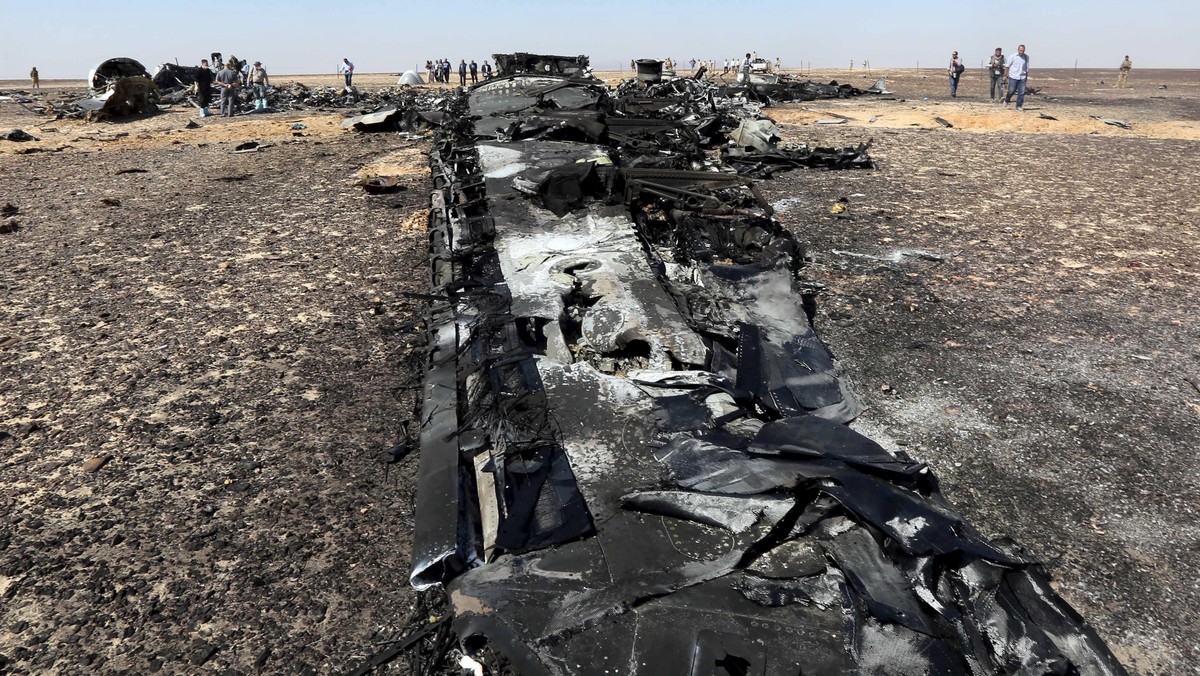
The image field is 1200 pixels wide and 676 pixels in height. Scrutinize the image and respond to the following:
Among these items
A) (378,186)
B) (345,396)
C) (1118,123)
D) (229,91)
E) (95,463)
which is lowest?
(95,463)

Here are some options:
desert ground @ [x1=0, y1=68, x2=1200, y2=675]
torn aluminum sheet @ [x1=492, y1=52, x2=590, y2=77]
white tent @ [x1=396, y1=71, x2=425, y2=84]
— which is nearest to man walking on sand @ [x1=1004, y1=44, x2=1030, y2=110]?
desert ground @ [x1=0, y1=68, x2=1200, y2=675]

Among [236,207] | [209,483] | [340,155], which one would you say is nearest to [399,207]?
[236,207]

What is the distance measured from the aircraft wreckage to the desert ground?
36cm

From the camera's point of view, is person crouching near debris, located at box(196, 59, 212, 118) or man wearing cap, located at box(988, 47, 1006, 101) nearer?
person crouching near debris, located at box(196, 59, 212, 118)

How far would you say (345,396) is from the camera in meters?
3.65

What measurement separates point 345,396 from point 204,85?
17.1 meters

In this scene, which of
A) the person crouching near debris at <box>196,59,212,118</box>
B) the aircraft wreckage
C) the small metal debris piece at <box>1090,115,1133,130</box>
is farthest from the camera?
the person crouching near debris at <box>196,59,212,118</box>

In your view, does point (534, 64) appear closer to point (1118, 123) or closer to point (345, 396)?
point (345, 396)

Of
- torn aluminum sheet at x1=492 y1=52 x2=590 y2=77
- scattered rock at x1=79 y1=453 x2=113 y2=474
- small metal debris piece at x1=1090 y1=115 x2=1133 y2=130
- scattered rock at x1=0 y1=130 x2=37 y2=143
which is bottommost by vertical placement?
scattered rock at x1=79 y1=453 x2=113 y2=474

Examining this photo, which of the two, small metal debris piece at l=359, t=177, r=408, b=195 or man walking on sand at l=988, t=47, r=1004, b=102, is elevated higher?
man walking on sand at l=988, t=47, r=1004, b=102

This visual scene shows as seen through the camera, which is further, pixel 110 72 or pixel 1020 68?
pixel 110 72

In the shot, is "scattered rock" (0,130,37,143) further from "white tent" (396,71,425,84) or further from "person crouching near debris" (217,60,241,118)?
"white tent" (396,71,425,84)

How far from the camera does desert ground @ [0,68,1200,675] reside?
2332 millimetres

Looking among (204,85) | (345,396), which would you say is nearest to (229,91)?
(204,85)
